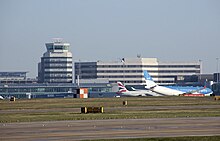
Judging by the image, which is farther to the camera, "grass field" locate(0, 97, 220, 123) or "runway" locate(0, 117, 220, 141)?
"grass field" locate(0, 97, 220, 123)

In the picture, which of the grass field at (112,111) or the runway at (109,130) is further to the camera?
the grass field at (112,111)

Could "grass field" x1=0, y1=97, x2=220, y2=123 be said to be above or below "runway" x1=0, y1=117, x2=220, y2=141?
below

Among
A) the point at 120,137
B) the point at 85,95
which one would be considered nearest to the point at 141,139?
the point at 120,137

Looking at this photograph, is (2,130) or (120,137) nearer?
(120,137)

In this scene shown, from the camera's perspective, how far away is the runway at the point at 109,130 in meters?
51.8

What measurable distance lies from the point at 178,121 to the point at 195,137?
1855 cm

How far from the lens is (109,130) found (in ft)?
188

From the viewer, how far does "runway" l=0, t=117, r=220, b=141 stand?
51.8 meters

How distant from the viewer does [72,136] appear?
51.7 meters

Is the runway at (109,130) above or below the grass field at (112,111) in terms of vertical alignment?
above

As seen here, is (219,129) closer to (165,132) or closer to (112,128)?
(165,132)

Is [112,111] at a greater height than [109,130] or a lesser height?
lesser

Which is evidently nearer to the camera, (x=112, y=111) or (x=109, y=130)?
(x=109, y=130)

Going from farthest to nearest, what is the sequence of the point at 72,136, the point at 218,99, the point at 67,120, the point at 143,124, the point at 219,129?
the point at 218,99 → the point at 67,120 → the point at 143,124 → the point at 219,129 → the point at 72,136
